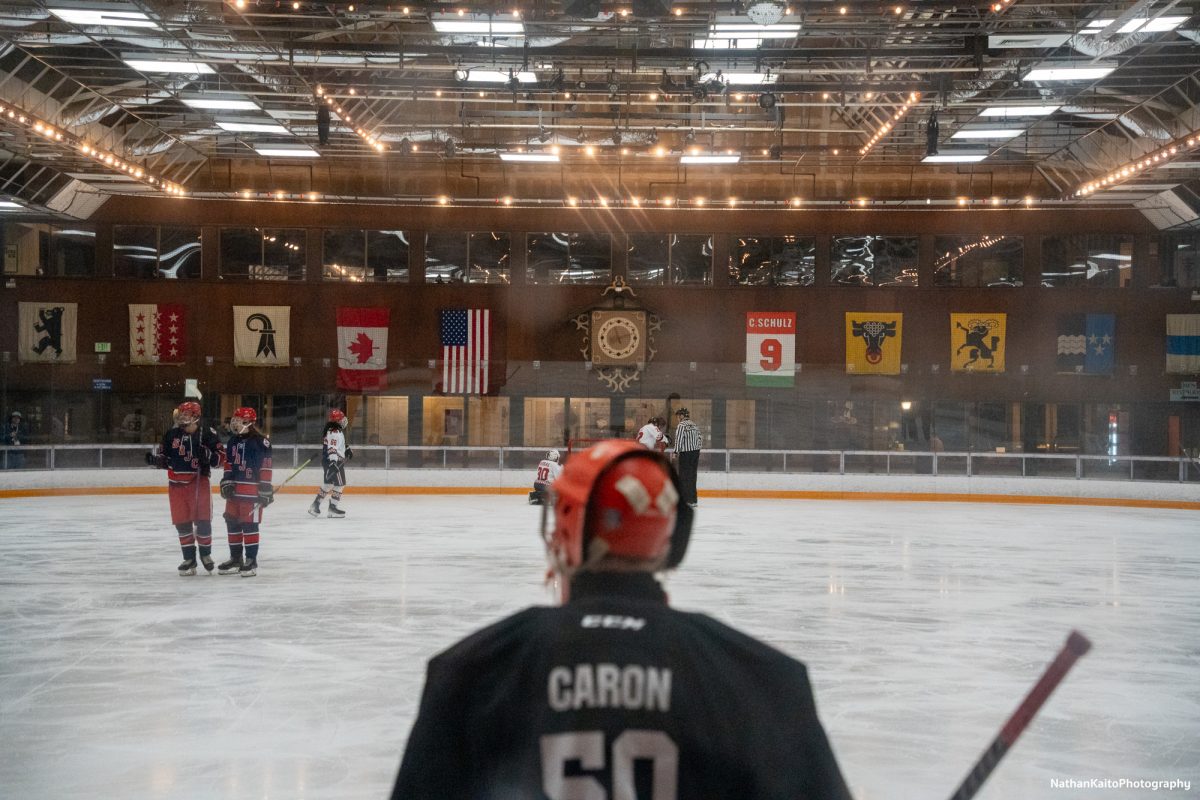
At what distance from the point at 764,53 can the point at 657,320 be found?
12548mm

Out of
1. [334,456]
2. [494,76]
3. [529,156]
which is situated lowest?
[334,456]

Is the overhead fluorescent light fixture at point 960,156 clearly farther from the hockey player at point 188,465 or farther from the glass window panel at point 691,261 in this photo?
the hockey player at point 188,465

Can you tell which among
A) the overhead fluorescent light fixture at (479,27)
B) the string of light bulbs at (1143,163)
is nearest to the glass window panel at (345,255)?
the overhead fluorescent light fixture at (479,27)

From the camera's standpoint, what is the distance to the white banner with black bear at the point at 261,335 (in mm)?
28734

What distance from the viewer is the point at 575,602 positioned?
1771 mm

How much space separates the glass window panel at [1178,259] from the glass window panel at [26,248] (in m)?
25.8

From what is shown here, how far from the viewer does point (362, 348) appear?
2881cm

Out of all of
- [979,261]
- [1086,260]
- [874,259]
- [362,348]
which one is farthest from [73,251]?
[1086,260]

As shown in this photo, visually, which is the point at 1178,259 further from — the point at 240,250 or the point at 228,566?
the point at 228,566

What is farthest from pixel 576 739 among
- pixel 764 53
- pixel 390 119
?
pixel 390 119

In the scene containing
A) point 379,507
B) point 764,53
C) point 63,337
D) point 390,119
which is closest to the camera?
point 764,53

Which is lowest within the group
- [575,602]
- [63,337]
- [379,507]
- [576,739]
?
[379,507]

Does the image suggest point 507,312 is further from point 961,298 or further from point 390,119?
point 961,298

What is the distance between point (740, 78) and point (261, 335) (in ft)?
43.3
